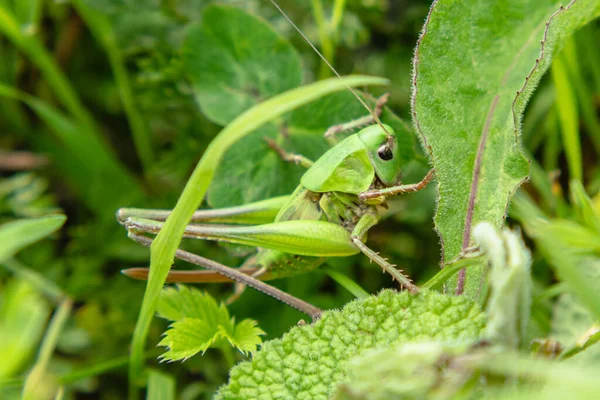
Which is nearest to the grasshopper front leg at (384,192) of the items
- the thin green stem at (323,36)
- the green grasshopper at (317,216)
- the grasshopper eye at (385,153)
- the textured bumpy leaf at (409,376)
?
the green grasshopper at (317,216)

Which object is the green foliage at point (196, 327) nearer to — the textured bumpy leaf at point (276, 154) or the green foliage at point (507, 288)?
the textured bumpy leaf at point (276, 154)

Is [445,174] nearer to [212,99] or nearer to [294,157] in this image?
[294,157]

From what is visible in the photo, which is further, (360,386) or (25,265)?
(25,265)

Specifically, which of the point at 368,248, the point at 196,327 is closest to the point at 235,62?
the point at 368,248

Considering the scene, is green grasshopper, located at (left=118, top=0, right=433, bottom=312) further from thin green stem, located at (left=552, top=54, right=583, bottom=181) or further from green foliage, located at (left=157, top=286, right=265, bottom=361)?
thin green stem, located at (left=552, top=54, right=583, bottom=181)

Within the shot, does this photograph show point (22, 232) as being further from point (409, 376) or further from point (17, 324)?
point (409, 376)

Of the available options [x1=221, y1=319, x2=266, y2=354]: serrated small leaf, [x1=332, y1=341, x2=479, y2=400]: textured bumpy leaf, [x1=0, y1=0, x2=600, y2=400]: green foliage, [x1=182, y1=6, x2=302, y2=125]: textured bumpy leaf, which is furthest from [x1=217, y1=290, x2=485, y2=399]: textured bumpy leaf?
[x1=182, y1=6, x2=302, y2=125]: textured bumpy leaf

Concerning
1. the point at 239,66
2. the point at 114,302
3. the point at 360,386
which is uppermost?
the point at 239,66

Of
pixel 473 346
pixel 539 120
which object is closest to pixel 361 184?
pixel 473 346
